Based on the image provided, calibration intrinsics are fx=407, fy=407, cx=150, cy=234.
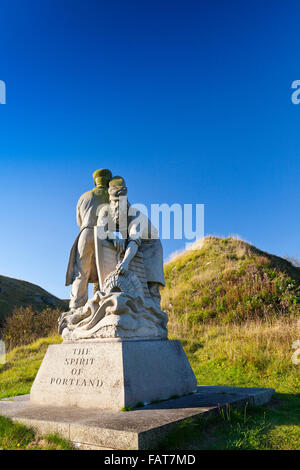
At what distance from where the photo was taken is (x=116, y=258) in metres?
6.45

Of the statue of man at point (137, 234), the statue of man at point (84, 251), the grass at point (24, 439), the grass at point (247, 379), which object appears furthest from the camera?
the statue of man at point (84, 251)

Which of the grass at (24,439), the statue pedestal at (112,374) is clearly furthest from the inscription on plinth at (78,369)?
the grass at (24,439)

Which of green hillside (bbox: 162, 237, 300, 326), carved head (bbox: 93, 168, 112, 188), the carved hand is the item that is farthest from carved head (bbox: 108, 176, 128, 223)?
green hillside (bbox: 162, 237, 300, 326)

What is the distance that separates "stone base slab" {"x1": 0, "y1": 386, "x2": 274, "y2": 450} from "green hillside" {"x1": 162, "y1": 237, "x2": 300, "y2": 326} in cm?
765

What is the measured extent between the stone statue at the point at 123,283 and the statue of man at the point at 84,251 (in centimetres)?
31

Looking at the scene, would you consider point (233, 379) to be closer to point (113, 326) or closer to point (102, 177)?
point (113, 326)

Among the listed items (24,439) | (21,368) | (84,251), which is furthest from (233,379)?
(21,368)

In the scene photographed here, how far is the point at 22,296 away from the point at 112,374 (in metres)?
22.3

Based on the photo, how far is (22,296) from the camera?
26.0 meters

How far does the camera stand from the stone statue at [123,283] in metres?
5.79

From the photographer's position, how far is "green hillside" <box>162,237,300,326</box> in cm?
1384

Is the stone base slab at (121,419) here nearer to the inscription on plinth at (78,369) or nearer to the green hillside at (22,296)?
the inscription on plinth at (78,369)

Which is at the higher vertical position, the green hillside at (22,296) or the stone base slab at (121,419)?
the green hillside at (22,296)
